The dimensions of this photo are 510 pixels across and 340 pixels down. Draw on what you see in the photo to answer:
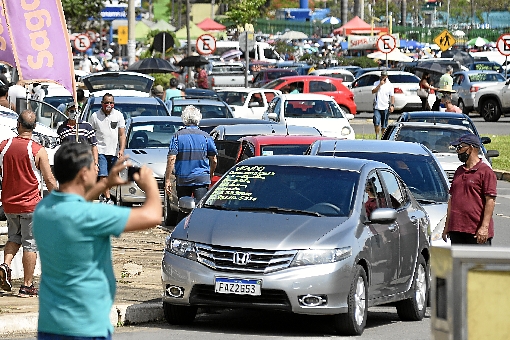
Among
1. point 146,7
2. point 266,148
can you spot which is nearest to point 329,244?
point 266,148

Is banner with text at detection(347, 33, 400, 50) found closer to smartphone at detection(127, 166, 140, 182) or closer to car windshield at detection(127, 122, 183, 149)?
car windshield at detection(127, 122, 183, 149)

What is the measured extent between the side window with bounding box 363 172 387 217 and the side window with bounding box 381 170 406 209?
0.52 feet

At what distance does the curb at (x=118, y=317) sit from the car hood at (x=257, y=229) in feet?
3.07

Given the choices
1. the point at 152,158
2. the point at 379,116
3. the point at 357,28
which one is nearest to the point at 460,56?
the point at 357,28

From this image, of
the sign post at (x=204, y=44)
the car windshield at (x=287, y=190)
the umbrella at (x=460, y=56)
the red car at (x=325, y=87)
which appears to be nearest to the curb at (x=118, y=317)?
the car windshield at (x=287, y=190)

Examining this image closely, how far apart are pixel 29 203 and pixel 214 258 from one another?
249 centimetres

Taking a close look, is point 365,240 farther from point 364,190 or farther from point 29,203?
point 29,203

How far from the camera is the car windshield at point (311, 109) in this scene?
28844 millimetres

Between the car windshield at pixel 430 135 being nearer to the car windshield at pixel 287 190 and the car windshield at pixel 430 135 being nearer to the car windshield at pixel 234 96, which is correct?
the car windshield at pixel 287 190

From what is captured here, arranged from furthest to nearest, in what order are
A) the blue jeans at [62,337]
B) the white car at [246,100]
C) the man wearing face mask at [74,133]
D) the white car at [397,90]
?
the white car at [397,90] → the white car at [246,100] → the man wearing face mask at [74,133] → the blue jeans at [62,337]

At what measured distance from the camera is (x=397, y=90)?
4384 centimetres

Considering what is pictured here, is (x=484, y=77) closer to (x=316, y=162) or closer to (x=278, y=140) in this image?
(x=278, y=140)

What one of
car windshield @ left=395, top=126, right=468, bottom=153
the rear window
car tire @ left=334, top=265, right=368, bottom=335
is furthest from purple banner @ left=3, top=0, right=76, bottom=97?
the rear window

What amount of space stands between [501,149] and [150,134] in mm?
11989
